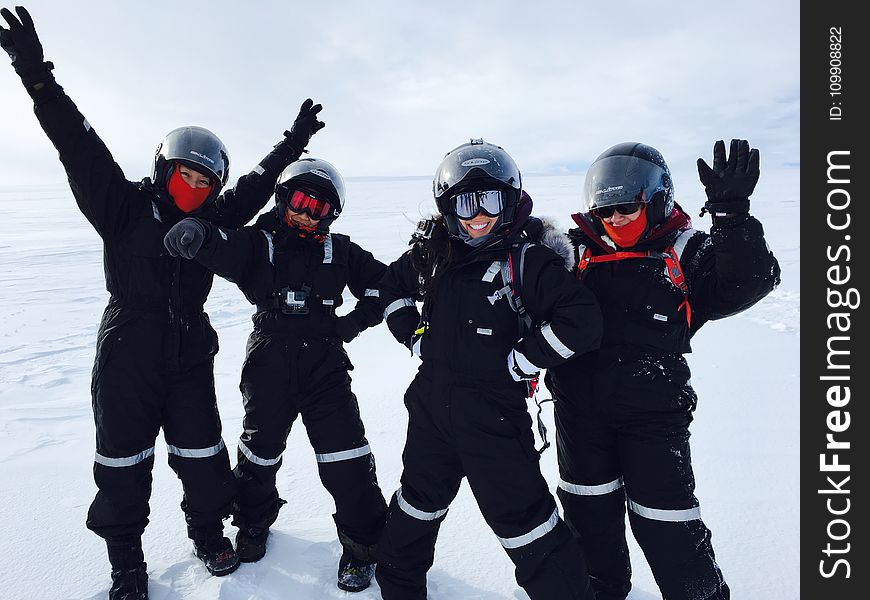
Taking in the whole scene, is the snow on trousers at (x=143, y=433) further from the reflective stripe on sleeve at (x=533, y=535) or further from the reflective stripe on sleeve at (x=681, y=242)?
the reflective stripe on sleeve at (x=681, y=242)

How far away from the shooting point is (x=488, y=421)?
2.21 meters

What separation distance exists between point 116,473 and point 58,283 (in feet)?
29.7

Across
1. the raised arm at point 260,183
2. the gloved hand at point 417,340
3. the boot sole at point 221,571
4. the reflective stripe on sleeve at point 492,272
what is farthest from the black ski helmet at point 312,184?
the boot sole at point 221,571

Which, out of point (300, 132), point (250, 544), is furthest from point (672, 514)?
point (300, 132)

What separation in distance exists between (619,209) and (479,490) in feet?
4.46

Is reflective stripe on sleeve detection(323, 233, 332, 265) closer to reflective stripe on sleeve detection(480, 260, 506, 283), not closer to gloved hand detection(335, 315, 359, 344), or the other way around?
gloved hand detection(335, 315, 359, 344)

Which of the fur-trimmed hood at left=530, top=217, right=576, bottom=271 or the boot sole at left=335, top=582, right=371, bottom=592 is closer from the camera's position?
the fur-trimmed hood at left=530, top=217, right=576, bottom=271

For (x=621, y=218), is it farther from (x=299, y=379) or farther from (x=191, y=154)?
(x=191, y=154)

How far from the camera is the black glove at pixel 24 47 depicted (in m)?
2.33

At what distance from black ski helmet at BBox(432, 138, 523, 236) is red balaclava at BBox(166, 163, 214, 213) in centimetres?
134

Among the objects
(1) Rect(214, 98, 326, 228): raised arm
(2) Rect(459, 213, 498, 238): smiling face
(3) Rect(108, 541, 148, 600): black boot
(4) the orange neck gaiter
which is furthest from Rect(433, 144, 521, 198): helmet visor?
(3) Rect(108, 541, 148, 600): black boot

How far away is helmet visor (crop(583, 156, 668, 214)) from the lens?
2.24 metres

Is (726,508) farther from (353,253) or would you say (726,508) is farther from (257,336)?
(257,336)
